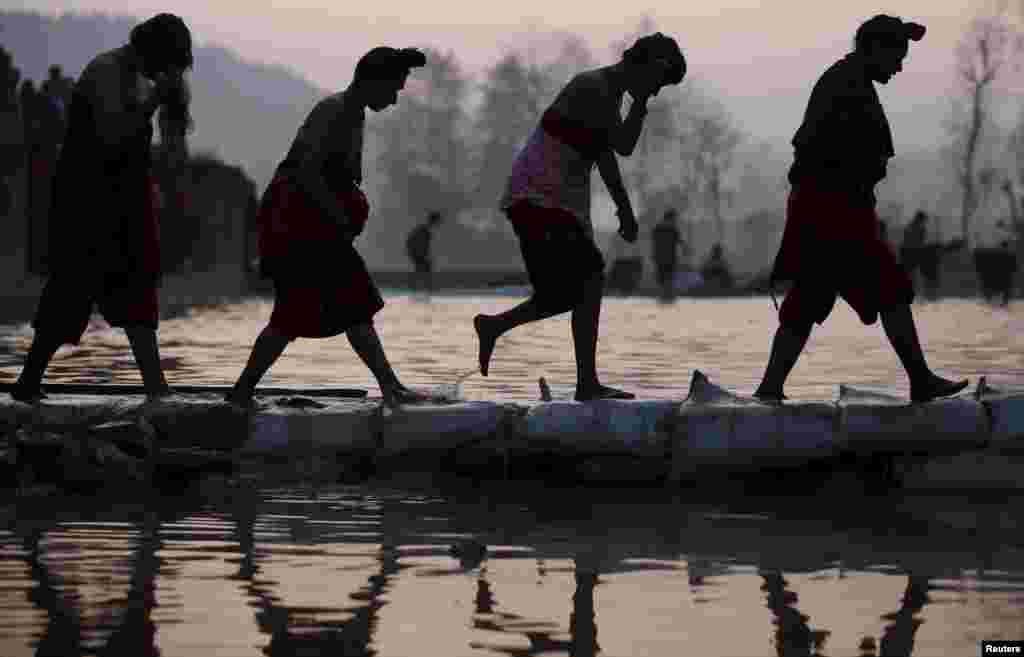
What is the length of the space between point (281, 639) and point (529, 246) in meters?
4.78

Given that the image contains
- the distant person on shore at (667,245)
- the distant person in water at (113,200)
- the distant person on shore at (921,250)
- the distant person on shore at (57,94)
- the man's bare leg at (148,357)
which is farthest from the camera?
the distant person on shore at (921,250)

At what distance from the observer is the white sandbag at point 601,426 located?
901 cm

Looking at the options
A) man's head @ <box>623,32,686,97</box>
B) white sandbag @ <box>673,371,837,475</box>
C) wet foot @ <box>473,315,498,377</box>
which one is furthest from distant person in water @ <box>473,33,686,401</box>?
white sandbag @ <box>673,371,837,475</box>

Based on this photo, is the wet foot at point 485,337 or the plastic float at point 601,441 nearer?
the plastic float at point 601,441

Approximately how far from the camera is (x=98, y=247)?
943 cm

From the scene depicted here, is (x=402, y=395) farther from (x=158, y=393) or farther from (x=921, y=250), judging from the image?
(x=921, y=250)

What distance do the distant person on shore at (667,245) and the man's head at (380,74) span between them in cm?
3811

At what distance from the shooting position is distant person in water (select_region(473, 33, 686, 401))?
9.71 meters

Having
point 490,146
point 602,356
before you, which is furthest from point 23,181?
point 490,146

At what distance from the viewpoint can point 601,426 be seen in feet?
29.8

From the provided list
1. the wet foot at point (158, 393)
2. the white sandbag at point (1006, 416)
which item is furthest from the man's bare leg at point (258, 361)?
the white sandbag at point (1006, 416)

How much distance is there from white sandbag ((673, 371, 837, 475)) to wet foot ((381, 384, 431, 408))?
1.21 meters

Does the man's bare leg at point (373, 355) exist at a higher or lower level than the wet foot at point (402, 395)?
higher

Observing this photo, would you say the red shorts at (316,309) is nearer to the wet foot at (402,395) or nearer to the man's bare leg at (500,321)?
the wet foot at (402,395)
